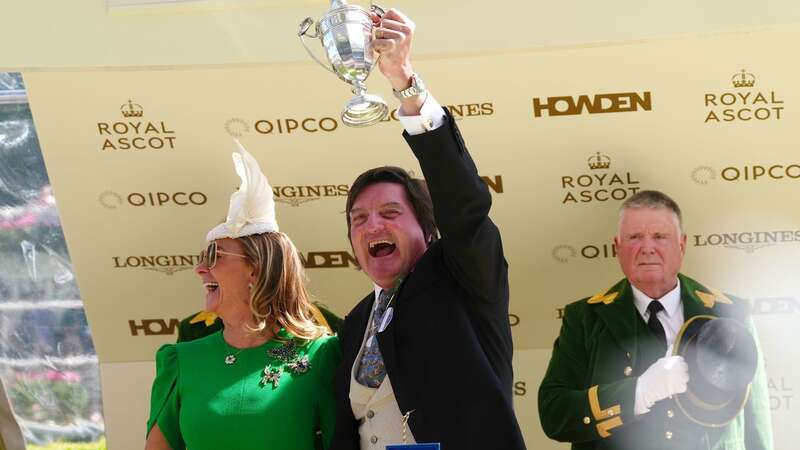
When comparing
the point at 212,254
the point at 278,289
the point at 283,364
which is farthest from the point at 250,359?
the point at 212,254

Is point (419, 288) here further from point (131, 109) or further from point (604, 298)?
point (131, 109)

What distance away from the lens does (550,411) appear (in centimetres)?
390

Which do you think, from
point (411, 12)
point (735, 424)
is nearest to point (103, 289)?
point (411, 12)

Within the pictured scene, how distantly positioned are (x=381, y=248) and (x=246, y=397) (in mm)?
534

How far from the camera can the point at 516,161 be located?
4.26m

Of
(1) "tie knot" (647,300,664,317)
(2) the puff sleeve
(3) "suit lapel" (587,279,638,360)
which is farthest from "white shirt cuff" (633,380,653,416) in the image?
(2) the puff sleeve

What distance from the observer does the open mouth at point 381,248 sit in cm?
317

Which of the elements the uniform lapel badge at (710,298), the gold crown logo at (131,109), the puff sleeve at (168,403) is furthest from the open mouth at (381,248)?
the gold crown logo at (131,109)

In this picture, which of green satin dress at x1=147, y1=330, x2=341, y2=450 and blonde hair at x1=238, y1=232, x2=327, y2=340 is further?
blonde hair at x1=238, y1=232, x2=327, y2=340

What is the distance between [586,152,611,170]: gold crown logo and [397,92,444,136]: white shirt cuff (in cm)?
155

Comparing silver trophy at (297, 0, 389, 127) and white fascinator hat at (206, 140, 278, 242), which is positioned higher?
silver trophy at (297, 0, 389, 127)

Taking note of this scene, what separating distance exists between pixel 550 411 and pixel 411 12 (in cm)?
134

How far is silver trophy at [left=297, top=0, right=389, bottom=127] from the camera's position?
276 centimetres

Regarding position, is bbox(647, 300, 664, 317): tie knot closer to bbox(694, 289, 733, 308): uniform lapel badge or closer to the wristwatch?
bbox(694, 289, 733, 308): uniform lapel badge
